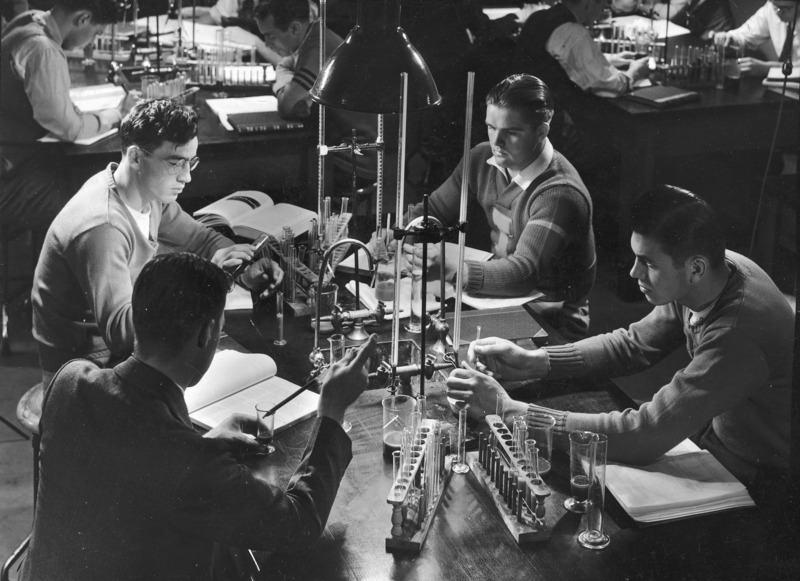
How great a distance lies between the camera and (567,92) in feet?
18.4

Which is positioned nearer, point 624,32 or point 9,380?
point 9,380

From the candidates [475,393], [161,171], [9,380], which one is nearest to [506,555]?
[475,393]

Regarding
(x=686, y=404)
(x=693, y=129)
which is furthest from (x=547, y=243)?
(x=693, y=129)

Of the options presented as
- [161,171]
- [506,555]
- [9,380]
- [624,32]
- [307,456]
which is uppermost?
[624,32]

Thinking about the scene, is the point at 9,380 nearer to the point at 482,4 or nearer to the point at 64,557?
the point at 64,557

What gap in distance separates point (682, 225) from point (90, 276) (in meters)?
1.52

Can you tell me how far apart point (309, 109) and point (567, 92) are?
1.61 metres

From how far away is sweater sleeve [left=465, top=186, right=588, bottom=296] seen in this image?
3.27m

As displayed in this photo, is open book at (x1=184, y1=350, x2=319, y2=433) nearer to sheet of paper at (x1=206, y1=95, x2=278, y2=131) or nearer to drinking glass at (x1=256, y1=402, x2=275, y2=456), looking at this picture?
drinking glass at (x1=256, y1=402, x2=275, y2=456)

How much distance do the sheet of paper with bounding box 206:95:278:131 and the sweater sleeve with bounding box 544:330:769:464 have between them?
295 cm

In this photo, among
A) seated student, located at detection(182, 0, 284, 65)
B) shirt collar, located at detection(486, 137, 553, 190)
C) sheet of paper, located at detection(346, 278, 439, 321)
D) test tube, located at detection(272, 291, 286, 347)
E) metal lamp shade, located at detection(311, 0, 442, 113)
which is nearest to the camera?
metal lamp shade, located at detection(311, 0, 442, 113)

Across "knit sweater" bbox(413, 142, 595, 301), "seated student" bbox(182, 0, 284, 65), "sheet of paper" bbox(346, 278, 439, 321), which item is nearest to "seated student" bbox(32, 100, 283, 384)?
"sheet of paper" bbox(346, 278, 439, 321)

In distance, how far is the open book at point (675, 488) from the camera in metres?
2.11

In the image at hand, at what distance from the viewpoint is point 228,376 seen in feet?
8.55
